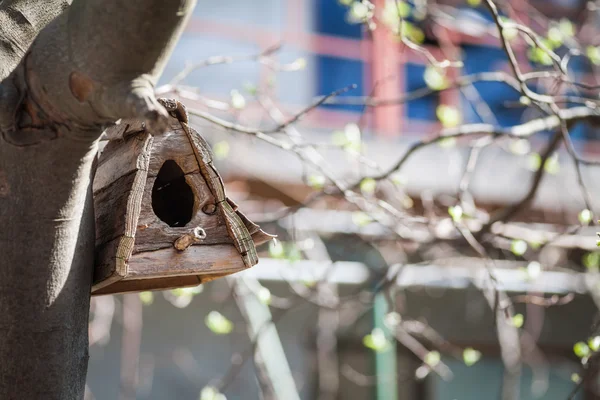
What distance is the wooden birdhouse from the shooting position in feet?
5.31

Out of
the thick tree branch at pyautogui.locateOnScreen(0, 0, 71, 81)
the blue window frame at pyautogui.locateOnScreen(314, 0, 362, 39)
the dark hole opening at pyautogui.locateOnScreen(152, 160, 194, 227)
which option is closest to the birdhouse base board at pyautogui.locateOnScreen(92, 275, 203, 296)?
the dark hole opening at pyautogui.locateOnScreen(152, 160, 194, 227)

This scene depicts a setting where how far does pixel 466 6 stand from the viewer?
7.35 m

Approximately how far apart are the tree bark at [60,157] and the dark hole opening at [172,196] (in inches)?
14.3

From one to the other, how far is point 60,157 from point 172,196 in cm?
62

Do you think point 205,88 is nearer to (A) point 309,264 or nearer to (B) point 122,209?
(A) point 309,264

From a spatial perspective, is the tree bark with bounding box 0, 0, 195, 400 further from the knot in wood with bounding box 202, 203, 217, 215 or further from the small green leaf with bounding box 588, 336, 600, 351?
the small green leaf with bounding box 588, 336, 600, 351

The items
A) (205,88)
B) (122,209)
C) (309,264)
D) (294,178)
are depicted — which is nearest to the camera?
(122,209)

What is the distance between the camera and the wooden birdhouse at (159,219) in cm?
162

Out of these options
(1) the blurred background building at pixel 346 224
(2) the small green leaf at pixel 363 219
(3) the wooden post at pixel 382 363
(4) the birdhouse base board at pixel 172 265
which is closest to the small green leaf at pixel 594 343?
(2) the small green leaf at pixel 363 219

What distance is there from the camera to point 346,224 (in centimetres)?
451

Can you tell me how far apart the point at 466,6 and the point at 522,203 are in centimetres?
478

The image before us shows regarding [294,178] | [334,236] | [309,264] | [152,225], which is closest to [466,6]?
[294,178]

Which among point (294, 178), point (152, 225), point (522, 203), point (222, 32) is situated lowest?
point (294, 178)

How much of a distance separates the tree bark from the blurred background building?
8.49 ft
